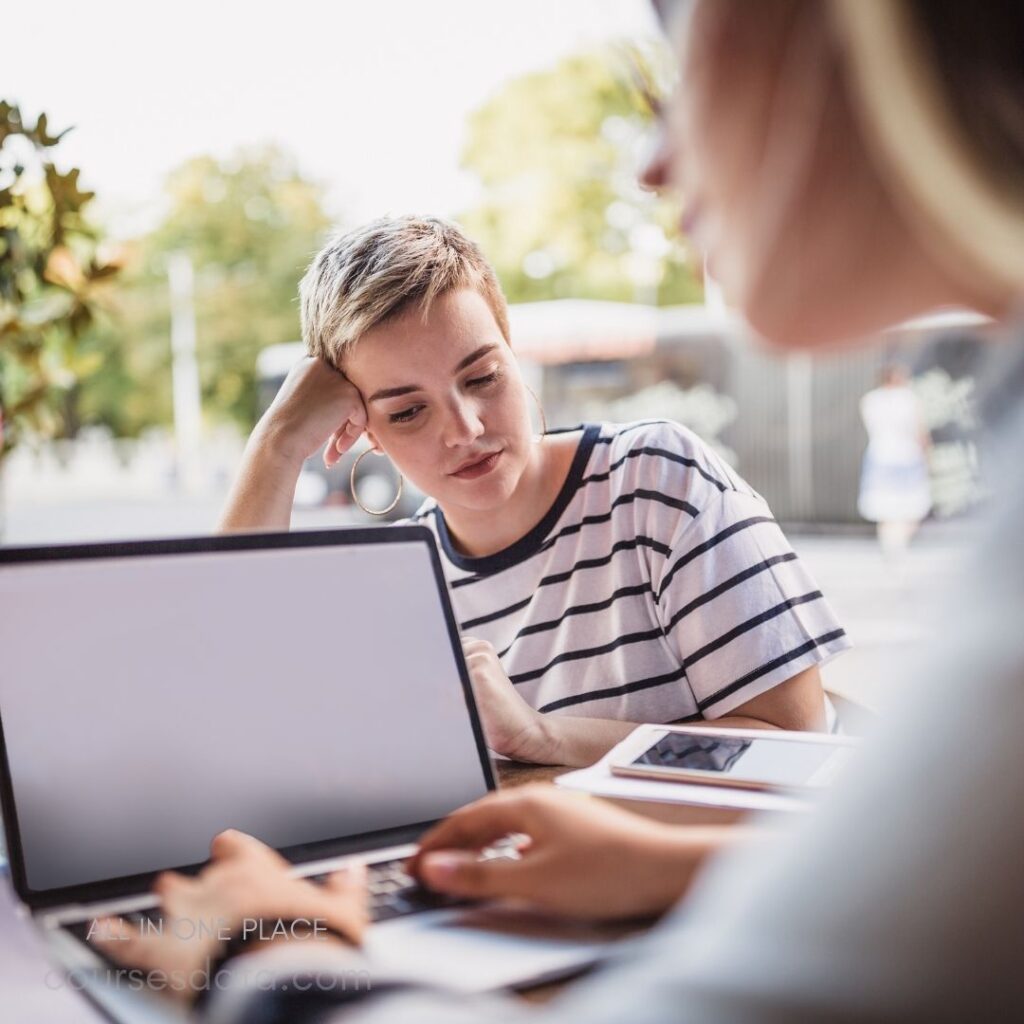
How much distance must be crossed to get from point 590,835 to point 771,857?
0.94 feet

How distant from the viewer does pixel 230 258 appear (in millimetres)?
19688

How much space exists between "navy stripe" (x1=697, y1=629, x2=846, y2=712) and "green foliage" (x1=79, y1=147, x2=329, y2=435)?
60.6 feet

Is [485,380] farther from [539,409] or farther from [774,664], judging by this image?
[774,664]

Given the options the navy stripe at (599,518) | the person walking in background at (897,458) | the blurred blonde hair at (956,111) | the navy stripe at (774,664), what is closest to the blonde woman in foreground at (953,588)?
the blurred blonde hair at (956,111)

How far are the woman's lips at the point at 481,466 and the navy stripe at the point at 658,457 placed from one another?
15cm

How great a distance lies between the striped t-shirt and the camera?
4.36ft

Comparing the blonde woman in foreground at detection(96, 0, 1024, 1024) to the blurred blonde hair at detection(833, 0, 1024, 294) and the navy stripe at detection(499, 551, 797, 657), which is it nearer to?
the blurred blonde hair at detection(833, 0, 1024, 294)

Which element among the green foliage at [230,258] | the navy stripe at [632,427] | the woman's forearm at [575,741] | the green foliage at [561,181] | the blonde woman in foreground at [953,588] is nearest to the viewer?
the blonde woman in foreground at [953,588]

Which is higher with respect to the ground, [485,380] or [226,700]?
[485,380]

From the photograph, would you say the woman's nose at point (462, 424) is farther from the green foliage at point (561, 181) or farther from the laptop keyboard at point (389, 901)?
the green foliage at point (561, 181)

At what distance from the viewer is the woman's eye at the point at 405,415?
150 centimetres

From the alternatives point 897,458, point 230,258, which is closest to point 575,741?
point 897,458

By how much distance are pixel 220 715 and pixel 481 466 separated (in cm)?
70

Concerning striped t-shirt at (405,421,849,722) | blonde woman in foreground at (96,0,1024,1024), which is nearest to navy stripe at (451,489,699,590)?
striped t-shirt at (405,421,849,722)
